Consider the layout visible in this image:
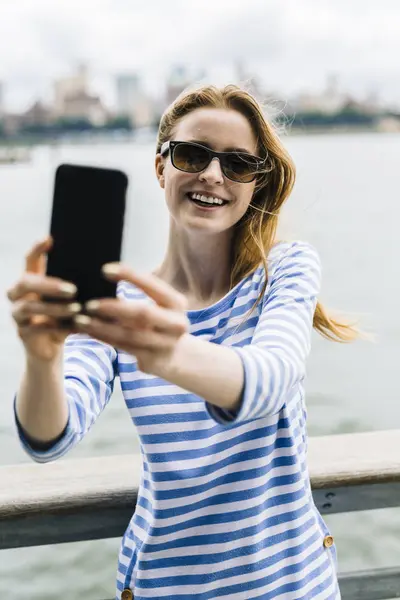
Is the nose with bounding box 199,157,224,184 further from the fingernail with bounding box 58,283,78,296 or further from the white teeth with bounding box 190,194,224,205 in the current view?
the fingernail with bounding box 58,283,78,296

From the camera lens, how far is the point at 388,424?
26.9 feet

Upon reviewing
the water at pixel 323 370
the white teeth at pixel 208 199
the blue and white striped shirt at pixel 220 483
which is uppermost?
the white teeth at pixel 208 199

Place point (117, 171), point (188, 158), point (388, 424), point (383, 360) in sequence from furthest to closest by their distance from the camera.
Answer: point (383, 360)
point (388, 424)
point (188, 158)
point (117, 171)

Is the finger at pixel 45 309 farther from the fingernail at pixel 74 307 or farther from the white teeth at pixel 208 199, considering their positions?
the white teeth at pixel 208 199

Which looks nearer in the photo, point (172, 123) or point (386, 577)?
point (172, 123)

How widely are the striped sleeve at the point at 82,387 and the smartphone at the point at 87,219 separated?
42cm

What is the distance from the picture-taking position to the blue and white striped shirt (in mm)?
1521

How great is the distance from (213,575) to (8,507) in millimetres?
483

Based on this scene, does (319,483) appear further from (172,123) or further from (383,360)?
(383,360)

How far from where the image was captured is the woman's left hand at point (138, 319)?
979 millimetres

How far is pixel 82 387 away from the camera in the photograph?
1.49m

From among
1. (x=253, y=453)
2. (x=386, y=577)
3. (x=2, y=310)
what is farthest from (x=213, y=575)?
(x=2, y=310)

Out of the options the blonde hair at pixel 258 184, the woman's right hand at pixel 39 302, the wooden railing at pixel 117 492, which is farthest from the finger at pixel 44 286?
the wooden railing at pixel 117 492

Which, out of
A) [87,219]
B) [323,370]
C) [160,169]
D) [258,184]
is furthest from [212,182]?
[323,370]
